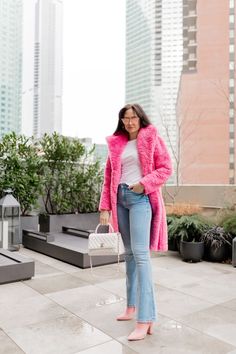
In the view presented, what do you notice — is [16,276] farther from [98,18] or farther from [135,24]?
[135,24]

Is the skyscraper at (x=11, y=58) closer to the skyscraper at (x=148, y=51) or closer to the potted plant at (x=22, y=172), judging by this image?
the skyscraper at (x=148, y=51)

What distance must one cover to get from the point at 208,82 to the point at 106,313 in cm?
3897

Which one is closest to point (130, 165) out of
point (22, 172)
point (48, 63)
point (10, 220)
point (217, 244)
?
point (217, 244)

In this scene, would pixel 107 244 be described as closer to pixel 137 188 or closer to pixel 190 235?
pixel 137 188

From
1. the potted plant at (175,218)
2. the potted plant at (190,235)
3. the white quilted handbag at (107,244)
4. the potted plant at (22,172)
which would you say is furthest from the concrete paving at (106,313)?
the potted plant at (22,172)

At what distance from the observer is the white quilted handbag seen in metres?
2.27

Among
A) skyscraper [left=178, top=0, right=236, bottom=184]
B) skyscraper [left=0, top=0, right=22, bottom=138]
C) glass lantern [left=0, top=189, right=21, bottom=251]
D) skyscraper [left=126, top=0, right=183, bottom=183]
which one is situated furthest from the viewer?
skyscraper [left=178, top=0, right=236, bottom=184]

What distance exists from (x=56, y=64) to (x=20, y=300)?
15843 mm

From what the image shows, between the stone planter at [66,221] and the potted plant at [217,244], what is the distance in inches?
101

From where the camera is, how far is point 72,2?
15023mm

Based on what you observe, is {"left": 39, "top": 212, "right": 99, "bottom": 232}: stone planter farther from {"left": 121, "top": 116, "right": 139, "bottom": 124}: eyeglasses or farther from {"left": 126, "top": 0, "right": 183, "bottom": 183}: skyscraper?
{"left": 126, "top": 0, "right": 183, "bottom": 183}: skyscraper

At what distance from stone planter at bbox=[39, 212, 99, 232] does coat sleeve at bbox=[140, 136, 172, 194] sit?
405cm

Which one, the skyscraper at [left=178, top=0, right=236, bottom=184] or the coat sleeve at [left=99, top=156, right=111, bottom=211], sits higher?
the skyscraper at [left=178, top=0, right=236, bottom=184]

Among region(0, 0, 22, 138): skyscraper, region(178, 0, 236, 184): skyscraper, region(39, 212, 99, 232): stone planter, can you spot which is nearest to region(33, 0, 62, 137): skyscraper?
region(0, 0, 22, 138): skyscraper
